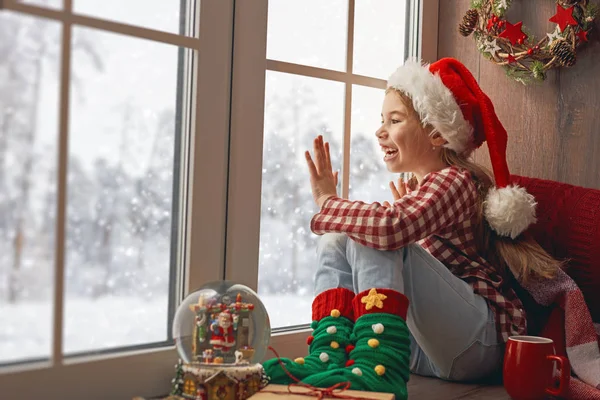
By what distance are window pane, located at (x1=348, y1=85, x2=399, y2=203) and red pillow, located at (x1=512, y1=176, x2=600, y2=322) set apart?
1.44ft

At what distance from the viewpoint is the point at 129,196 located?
1.52 metres

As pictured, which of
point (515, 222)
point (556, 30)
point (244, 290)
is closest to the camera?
point (244, 290)

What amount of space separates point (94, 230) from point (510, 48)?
1.21m

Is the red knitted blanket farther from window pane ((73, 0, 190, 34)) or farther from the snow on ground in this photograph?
window pane ((73, 0, 190, 34))

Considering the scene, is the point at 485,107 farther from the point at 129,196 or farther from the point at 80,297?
the point at 80,297

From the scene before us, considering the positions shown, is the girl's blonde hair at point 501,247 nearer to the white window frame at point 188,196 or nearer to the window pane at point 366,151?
the window pane at point 366,151

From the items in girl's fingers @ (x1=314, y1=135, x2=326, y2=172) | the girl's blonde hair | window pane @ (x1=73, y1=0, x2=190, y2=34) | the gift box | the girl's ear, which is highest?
window pane @ (x1=73, y1=0, x2=190, y2=34)

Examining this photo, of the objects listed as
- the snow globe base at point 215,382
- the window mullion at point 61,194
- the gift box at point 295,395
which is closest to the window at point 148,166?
the window mullion at point 61,194

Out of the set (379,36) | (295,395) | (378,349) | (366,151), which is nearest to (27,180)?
(295,395)

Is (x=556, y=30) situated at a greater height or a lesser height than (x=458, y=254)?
greater

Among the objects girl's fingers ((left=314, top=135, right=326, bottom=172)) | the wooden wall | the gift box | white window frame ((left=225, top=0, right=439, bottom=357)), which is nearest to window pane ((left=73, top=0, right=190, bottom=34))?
white window frame ((left=225, top=0, right=439, bottom=357))

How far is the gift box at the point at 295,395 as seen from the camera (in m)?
1.28

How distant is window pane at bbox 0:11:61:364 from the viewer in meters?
1.33

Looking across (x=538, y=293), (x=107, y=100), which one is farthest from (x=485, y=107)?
(x=107, y=100)
